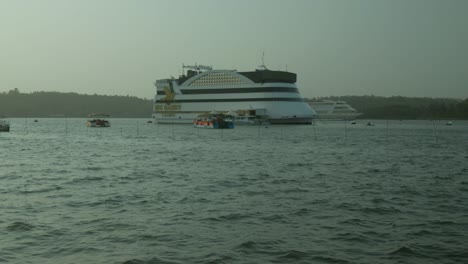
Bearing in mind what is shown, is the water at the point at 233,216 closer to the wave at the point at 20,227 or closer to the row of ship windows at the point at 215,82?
the wave at the point at 20,227

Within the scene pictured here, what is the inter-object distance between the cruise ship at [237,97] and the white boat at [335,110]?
56.6m

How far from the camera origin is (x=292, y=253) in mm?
9453

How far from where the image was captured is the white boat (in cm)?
15662

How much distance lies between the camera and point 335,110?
6284 inches

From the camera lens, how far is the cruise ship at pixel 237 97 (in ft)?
318

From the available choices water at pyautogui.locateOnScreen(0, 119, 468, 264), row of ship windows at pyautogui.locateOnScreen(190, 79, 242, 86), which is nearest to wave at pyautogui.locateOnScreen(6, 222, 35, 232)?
water at pyautogui.locateOnScreen(0, 119, 468, 264)

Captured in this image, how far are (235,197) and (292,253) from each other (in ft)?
21.0

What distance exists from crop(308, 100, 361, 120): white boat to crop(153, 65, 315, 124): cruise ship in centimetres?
5664

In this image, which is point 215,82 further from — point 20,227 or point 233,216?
point 20,227

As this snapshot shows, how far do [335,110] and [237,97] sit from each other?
66765 millimetres

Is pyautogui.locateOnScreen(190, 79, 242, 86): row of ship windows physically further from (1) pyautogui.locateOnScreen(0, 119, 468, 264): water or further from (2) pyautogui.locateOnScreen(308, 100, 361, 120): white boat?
(1) pyautogui.locateOnScreen(0, 119, 468, 264): water

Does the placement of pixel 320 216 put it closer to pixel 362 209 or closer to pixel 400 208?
pixel 362 209

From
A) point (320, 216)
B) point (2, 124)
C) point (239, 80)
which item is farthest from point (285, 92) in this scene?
point (320, 216)

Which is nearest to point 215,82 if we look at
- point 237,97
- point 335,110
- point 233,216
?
point 237,97
